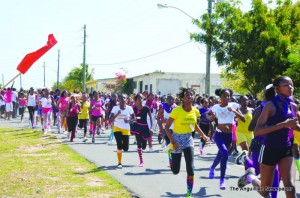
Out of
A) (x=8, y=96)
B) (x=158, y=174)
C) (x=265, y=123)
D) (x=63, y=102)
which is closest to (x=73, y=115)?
(x=63, y=102)

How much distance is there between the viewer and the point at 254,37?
74.9ft

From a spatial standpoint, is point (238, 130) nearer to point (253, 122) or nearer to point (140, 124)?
point (253, 122)

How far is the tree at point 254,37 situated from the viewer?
22172mm

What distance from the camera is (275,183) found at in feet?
22.4

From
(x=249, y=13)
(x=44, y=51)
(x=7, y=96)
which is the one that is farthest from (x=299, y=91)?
(x=7, y=96)

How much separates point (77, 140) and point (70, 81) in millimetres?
69506

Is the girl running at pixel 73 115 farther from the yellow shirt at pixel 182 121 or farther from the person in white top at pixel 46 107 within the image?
the yellow shirt at pixel 182 121

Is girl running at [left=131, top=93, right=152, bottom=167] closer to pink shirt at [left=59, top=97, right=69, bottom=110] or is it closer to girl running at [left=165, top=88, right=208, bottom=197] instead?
girl running at [left=165, top=88, right=208, bottom=197]

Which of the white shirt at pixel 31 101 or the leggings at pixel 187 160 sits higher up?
the white shirt at pixel 31 101

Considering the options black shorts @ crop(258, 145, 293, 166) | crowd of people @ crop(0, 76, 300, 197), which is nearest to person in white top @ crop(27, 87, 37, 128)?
crowd of people @ crop(0, 76, 300, 197)

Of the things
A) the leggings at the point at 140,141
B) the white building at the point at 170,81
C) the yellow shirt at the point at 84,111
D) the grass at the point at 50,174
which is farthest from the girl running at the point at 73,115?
the white building at the point at 170,81

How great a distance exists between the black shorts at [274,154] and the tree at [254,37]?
16.4 meters

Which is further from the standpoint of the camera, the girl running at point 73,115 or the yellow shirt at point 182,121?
the girl running at point 73,115

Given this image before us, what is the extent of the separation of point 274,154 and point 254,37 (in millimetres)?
17457
